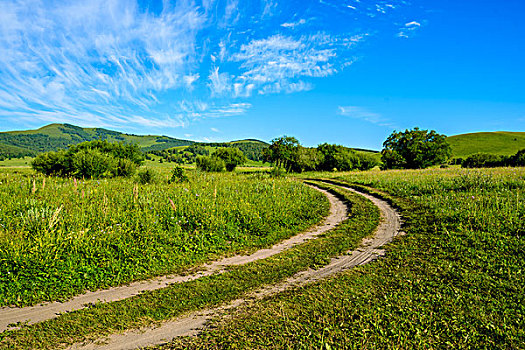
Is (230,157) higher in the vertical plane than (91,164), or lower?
higher

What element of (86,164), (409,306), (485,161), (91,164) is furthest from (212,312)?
(485,161)

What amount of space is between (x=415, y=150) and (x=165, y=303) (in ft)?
203

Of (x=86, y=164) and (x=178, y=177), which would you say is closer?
(x=178, y=177)

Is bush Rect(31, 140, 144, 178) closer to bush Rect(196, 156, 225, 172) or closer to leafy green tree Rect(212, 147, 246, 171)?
bush Rect(196, 156, 225, 172)

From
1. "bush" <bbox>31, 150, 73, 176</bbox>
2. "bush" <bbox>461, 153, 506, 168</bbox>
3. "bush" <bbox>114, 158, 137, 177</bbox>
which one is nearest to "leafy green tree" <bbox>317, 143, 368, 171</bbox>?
"bush" <bbox>461, 153, 506, 168</bbox>

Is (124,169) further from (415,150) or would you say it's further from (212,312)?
(415,150)

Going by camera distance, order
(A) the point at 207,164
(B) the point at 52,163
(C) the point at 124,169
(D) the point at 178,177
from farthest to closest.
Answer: (A) the point at 207,164 → (B) the point at 52,163 → (C) the point at 124,169 → (D) the point at 178,177

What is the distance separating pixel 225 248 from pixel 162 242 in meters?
1.96

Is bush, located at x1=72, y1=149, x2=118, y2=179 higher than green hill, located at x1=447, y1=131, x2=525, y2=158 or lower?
lower

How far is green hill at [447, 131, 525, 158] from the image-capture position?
297ft

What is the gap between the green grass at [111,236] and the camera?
18.5ft

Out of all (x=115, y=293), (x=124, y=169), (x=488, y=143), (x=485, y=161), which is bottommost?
(x=115, y=293)

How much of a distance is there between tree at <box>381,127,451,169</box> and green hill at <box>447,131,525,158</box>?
36787 mm

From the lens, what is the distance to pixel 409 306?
4711 millimetres
